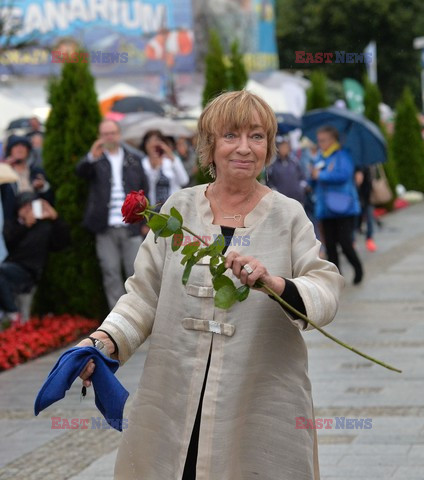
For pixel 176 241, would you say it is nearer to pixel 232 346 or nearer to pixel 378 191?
pixel 232 346

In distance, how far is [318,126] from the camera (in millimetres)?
14242

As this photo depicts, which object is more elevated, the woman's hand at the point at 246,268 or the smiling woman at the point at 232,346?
the woman's hand at the point at 246,268

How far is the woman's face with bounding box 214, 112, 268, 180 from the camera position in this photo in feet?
12.1

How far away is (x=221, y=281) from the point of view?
3.39 meters

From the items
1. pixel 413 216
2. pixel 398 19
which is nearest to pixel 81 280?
pixel 413 216

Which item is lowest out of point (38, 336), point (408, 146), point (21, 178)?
point (408, 146)

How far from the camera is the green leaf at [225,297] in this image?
133 inches

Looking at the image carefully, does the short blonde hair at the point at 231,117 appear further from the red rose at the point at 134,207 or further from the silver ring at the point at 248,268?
the silver ring at the point at 248,268

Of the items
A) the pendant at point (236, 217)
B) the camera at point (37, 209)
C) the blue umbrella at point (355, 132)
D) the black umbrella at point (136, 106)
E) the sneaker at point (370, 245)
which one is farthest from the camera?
the black umbrella at point (136, 106)

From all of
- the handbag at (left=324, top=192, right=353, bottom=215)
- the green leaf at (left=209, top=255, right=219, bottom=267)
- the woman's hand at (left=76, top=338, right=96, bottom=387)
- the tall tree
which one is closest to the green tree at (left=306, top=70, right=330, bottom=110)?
the handbag at (left=324, top=192, right=353, bottom=215)

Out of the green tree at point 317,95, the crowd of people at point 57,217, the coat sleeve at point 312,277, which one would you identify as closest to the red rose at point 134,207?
the coat sleeve at point 312,277

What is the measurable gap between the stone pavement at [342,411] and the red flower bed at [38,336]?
150mm

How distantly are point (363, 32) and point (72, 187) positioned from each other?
53.4 m

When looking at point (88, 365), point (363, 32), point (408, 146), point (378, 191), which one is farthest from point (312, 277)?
point (363, 32)
